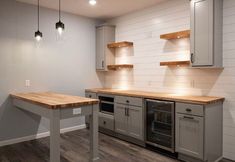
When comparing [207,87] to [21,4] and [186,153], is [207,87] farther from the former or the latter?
[21,4]

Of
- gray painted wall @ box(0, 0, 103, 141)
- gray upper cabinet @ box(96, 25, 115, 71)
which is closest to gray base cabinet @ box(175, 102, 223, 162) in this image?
gray upper cabinet @ box(96, 25, 115, 71)

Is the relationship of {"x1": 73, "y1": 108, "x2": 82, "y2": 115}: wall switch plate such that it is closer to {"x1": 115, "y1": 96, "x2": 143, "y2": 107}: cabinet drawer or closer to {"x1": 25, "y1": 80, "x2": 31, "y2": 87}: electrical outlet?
{"x1": 115, "y1": 96, "x2": 143, "y2": 107}: cabinet drawer

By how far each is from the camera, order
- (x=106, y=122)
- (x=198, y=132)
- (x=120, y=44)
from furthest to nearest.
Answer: (x=120, y=44)
(x=106, y=122)
(x=198, y=132)

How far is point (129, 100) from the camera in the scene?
385 cm

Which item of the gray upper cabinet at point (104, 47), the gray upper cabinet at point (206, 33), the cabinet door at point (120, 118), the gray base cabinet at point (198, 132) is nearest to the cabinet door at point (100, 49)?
the gray upper cabinet at point (104, 47)

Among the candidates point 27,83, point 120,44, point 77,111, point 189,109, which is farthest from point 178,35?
point 27,83

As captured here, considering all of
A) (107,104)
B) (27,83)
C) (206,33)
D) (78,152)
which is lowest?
(78,152)

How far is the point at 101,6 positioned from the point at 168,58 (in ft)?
5.88

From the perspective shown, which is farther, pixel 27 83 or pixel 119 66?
pixel 119 66

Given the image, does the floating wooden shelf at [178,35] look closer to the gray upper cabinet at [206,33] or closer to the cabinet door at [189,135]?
the gray upper cabinet at [206,33]

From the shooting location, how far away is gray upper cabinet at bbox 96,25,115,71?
16.1ft

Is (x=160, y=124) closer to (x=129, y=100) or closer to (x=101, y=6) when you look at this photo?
(x=129, y=100)

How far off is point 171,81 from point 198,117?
1177mm

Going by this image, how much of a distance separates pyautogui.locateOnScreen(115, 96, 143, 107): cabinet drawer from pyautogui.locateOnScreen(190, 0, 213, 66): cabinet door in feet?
3.80
